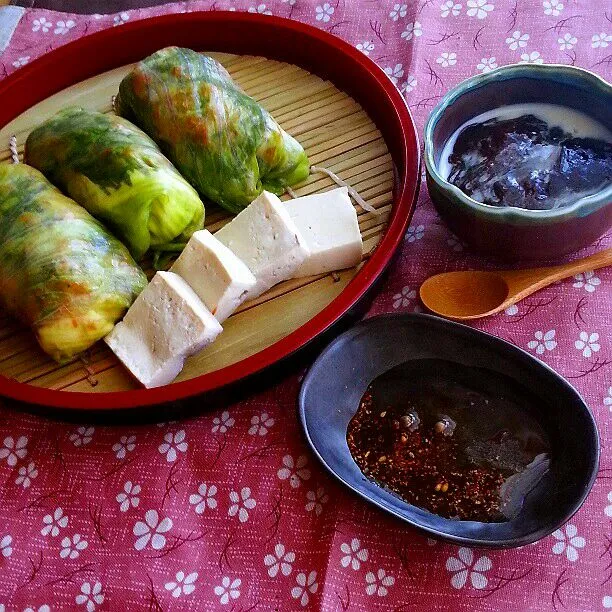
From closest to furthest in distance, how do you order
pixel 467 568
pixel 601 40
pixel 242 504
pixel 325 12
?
pixel 467 568
pixel 242 504
pixel 601 40
pixel 325 12

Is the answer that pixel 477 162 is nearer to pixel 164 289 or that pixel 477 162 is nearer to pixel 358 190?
pixel 358 190

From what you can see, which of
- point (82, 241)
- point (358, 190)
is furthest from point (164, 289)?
point (358, 190)

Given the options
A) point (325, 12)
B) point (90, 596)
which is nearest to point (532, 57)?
point (325, 12)

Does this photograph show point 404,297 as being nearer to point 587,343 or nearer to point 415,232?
point 415,232

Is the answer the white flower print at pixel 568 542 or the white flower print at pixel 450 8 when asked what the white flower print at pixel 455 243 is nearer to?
the white flower print at pixel 568 542

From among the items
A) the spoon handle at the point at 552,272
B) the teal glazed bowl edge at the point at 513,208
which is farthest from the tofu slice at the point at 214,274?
the spoon handle at the point at 552,272

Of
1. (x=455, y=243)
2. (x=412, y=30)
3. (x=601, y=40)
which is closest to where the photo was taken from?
(x=455, y=243)
